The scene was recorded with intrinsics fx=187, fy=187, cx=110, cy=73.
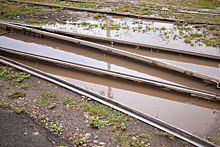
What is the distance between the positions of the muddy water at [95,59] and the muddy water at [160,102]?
0.63 m

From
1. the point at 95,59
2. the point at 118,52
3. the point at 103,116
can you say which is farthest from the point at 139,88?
the point at 95,59

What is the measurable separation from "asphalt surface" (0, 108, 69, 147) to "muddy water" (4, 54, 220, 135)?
1.53m

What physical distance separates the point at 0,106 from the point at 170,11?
10.0 meters

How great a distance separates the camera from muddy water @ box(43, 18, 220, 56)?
6805mm

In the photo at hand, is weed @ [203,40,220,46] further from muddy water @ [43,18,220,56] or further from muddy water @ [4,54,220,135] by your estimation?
muddy water @ [4,54,220,135]

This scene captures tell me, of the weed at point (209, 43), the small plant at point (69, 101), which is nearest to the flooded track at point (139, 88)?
the small plant at point (69, 101)

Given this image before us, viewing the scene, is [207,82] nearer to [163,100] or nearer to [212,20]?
[163,100]

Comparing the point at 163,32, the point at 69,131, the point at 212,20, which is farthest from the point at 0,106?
the point at 212,20

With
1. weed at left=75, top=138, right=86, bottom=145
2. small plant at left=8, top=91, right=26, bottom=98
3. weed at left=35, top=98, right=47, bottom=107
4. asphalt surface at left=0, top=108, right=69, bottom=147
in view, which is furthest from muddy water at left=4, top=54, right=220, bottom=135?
asphalt surface at left=0, top=108, right=69, bottom=147

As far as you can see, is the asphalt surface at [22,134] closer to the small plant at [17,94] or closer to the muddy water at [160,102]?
the small plant at [17,94]

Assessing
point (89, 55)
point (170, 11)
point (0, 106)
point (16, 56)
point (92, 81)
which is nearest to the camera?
point (0, 106)

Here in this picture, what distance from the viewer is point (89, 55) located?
20.5 ft

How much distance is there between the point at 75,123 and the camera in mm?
3414

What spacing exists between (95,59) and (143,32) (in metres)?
2.99
